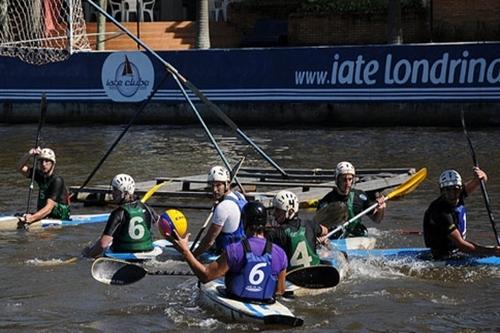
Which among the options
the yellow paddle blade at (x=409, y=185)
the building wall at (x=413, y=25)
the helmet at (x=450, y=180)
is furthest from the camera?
the building wall at (x=413, y=25)

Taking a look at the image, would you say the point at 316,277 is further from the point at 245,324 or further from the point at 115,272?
the point at 115,272

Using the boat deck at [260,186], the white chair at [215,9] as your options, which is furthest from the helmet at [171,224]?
the white chair at [215,9]

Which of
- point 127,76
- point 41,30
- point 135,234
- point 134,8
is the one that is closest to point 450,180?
point 135,234

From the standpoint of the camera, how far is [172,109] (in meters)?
32.1

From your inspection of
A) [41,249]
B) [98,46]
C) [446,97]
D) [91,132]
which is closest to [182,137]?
[91,132]

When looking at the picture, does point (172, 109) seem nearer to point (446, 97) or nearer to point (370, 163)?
point (446, 97)

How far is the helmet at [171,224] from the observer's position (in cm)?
1023

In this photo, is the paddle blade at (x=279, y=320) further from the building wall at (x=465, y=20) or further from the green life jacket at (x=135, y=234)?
the building wall at (x=465, y=20)

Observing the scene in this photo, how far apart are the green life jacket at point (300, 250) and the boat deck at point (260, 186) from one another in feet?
19.7

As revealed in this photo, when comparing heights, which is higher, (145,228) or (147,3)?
(147,3)

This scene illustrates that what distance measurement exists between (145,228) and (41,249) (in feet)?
7.89

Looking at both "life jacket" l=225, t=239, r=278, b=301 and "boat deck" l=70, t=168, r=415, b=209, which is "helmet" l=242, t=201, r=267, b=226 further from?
"boat deck" l=70, t=168, r=415, b=209

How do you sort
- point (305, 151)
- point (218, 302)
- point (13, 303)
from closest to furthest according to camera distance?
point (218, 302), point (13, 303), point (305, 151)

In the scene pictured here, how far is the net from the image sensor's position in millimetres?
24062
